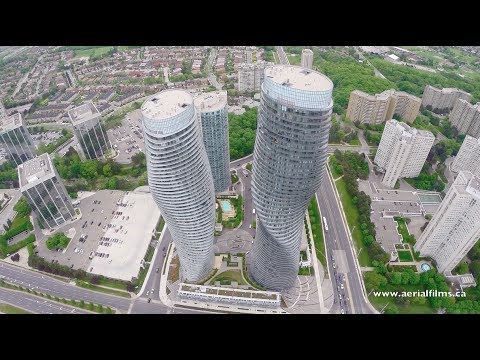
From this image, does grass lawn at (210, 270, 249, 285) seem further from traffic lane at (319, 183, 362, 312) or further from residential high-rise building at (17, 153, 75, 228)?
residential high-rise building at (17, 153, 75, 228)

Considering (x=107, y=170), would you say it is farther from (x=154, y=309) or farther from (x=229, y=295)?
(x=229, y=295)

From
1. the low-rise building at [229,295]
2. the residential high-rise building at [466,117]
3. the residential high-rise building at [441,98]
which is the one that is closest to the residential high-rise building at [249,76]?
the residential high-rise building at [441,98]

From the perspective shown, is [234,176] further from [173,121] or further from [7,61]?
[7,61]

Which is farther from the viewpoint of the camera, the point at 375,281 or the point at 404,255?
the point at 404,255

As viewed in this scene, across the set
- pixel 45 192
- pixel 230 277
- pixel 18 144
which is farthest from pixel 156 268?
pixel 18 144

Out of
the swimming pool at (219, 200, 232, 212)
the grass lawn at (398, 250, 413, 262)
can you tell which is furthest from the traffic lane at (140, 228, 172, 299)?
the grass lawn at (398, 250, 413, 262)

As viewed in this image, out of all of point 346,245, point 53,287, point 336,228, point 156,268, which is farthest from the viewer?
point 336,228

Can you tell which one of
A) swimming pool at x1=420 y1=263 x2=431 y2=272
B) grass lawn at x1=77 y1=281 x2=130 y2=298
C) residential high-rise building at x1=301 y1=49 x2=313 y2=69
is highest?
residential high-rise building at x1=301 y1=49 x2=313 y2=69
